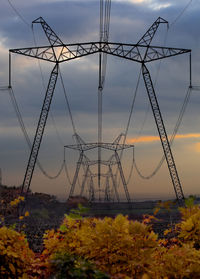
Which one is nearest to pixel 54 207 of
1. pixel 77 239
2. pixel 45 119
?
pixel 45 119

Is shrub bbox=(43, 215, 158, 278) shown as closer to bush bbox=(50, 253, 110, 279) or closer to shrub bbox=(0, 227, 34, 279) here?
bush bbox=(50, 253, 110, 279)

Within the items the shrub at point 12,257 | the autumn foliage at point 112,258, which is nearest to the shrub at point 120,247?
the autumn foliage at point 112,258

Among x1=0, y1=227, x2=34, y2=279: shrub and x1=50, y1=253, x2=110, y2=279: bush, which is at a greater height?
x1=0, y1=227, x2=34, y2=279: shrub

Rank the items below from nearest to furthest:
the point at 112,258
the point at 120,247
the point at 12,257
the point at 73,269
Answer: the point at 73,269
the point at 112,258
the point at 120,247
the point at 12,257

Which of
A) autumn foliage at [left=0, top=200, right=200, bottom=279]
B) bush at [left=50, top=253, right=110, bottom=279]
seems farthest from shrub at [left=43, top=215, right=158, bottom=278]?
bush at [left=50, top=253, right=110, bottom=279]

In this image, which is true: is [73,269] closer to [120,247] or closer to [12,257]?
[120,247]

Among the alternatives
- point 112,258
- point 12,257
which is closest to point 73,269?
point 112,258

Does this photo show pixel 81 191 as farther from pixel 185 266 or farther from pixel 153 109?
pixel 185 266

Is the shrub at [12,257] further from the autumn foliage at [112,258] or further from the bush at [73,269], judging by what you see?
the bush at [73,269]

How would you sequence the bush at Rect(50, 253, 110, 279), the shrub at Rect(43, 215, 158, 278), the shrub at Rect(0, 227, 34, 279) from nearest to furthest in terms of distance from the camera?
the bush at Rect(50, 253, 110, 279) → the shrub at Rect(43, 215, 158, 278) → the shrub at Rect(0, 227, 34, 279)

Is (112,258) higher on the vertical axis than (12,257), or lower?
lower

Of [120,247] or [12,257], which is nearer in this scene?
[120,247]
